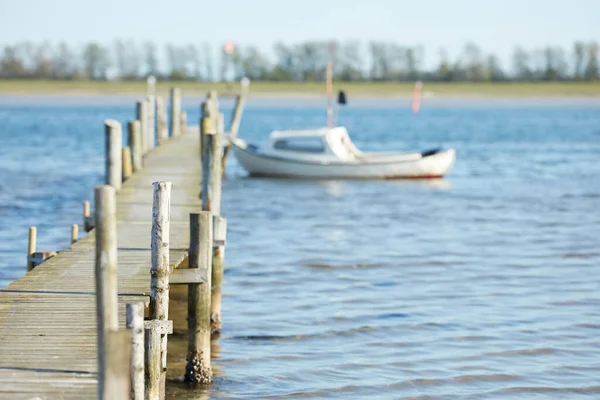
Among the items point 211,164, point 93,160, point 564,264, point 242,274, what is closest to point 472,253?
point 564,264

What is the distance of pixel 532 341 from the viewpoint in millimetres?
12516

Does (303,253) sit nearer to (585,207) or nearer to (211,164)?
(211,164)

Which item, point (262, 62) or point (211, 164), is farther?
point (262, 62)

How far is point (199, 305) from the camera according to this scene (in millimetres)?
10406

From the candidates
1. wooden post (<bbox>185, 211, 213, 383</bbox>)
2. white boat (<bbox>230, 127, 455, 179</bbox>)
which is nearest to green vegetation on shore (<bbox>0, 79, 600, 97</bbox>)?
white boat (<bbox>230, 127, 455, 179</bbox>)

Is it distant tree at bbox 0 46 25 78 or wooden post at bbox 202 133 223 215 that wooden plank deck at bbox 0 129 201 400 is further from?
distant tree at bbox 0 46 25 78

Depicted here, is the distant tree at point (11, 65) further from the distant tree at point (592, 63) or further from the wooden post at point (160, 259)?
the wooden post at point (160, 259)

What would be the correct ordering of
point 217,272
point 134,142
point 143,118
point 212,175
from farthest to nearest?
point 143,118 < point 134,142 < point 212,175 < point 217,272

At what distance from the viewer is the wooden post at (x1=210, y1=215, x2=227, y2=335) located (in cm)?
1263

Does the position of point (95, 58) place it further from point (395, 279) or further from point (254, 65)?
point (395, 279)

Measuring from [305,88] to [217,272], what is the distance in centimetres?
11292

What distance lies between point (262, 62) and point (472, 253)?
448 ft

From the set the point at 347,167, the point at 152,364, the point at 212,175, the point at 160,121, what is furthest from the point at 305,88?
the point at 152,364

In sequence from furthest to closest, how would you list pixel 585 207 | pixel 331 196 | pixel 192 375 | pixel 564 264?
pixel 331 196 < pixel 585 207 < pixel 564 264 < pixel 192 375
